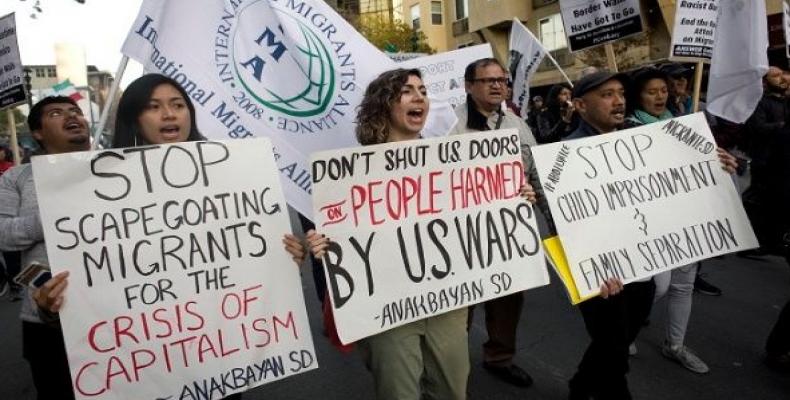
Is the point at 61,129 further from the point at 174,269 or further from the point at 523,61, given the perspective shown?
the point at 523,61

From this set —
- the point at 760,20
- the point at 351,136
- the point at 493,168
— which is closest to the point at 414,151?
the point at 493,168

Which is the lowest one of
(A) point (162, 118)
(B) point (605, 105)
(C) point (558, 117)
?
(C) point (558, 117)

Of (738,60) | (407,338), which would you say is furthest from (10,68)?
(738,60)

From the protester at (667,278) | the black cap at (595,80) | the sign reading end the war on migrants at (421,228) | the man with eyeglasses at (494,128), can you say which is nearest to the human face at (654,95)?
the protester at (667,278)

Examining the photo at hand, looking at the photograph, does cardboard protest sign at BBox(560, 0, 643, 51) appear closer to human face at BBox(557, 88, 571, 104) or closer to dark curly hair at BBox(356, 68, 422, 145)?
human face at BBox(557, 88, 571, 104)

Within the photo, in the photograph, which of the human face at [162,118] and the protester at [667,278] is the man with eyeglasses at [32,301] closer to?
the human face at [162,118]

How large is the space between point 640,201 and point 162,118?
2183 millimetres

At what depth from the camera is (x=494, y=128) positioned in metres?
3.44

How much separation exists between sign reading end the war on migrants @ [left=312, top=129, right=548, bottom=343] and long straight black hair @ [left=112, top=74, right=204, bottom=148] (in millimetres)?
748

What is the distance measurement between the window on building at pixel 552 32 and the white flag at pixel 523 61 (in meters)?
15.8

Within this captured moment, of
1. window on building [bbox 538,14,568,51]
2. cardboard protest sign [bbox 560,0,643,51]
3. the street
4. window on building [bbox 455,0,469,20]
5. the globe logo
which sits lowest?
the street

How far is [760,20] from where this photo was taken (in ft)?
11.1

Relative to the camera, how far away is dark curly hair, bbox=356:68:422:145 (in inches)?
A: 97.0

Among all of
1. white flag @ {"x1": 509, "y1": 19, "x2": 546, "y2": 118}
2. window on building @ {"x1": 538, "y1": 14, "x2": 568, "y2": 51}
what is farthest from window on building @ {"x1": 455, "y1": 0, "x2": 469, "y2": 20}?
white flag @ {"x1": 509, "y1": 19, "x2": 546, "y2": 118}
